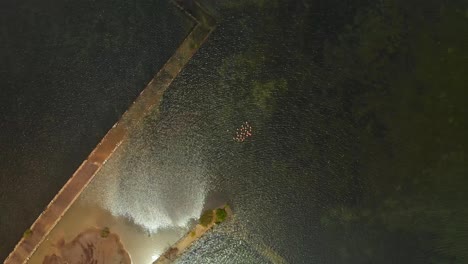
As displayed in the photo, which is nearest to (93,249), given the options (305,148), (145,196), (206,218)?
(145,196)

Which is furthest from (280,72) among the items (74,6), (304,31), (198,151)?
(74,6)

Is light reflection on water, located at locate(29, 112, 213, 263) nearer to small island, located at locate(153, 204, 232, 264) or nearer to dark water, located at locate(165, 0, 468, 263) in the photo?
small island, located at locate(153, 204, 232, 264)

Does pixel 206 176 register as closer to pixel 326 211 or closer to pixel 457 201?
pixel 326 211

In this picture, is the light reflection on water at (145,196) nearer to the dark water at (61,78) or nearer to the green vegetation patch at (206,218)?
the green vegetation patch at (206,218)

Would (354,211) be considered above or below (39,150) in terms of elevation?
below

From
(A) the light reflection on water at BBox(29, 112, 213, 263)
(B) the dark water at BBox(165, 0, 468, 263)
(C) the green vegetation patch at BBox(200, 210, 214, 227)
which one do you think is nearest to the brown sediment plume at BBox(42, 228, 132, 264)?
(A) the light reflection on water at BBox(29, 112, 213, 263)

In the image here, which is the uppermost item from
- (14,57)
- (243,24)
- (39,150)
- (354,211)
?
(14,57)
